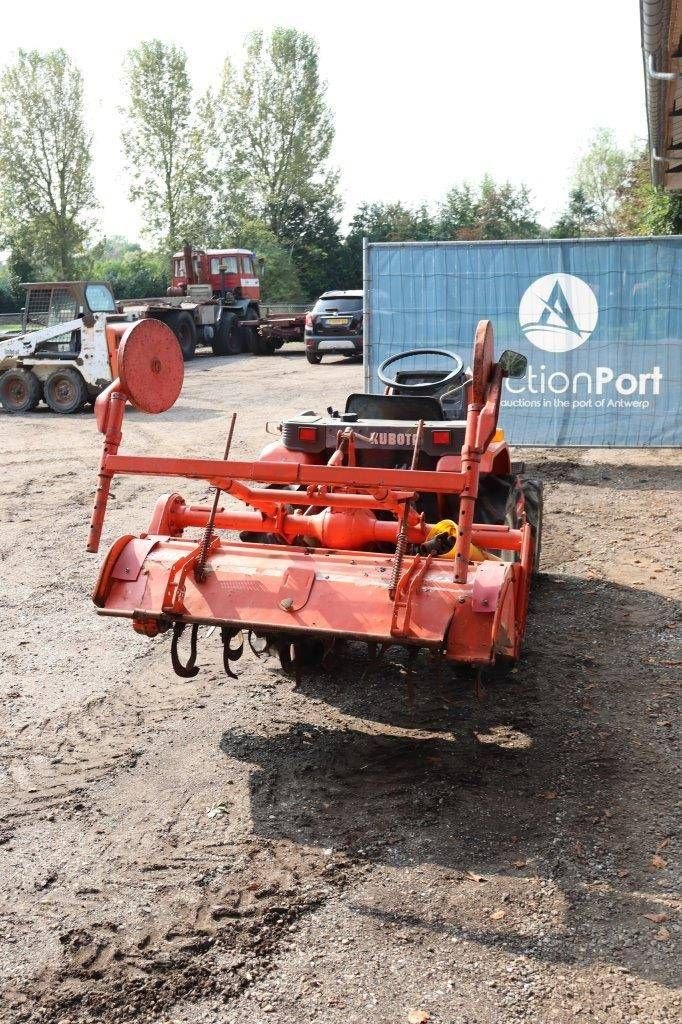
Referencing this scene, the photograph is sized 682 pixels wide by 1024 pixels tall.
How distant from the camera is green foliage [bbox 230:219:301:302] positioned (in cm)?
4125

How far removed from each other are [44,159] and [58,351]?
96.2ft

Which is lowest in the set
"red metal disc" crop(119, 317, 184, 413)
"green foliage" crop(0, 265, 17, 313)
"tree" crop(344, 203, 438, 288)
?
"red metal disc" crop(119, 317, 184, 413)

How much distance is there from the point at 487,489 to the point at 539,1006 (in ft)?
11.1

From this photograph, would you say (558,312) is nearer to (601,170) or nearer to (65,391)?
Result: (65,391)

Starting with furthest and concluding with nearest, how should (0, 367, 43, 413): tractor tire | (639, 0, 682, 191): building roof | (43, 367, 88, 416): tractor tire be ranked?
1. (0, 367, 43, 413): tractor tire
2. (43, 367, 88, 416): tractor tire
3. (639, 0, 682, 191): building roof

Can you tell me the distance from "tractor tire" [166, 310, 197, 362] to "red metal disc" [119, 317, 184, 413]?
1824cm

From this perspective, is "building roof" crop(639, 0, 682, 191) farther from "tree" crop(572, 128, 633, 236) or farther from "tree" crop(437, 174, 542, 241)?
"tree" crop(572, 128, 633, 236)

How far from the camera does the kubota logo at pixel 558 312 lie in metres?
10.5

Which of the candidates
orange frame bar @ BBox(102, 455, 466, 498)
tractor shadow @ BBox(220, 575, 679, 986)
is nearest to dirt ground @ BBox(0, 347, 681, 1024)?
tractor shadow @ BBox(220, 575, 679, 986)

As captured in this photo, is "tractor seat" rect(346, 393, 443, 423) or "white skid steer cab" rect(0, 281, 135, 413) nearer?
"tractor seat" rect(346, 393, 443, 423)

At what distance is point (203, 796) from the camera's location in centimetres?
411

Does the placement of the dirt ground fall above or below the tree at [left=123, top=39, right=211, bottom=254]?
below

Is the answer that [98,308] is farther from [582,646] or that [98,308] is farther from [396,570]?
[396,570]

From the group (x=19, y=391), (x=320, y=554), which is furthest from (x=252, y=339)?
(x=320, y=554)
